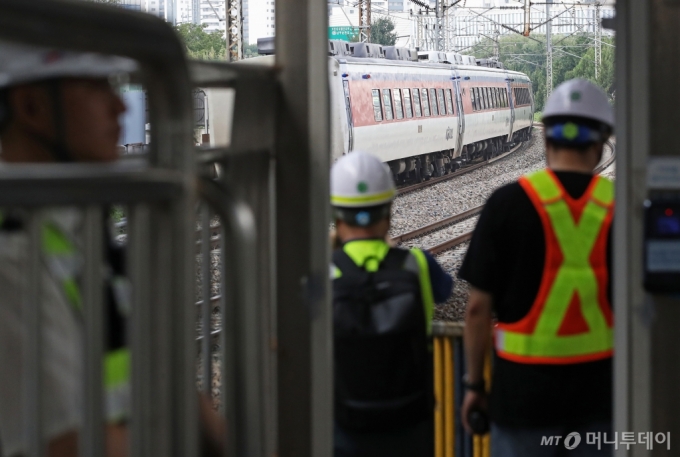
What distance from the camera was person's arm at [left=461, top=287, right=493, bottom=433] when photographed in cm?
293

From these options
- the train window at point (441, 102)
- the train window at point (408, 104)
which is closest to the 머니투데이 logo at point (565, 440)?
the train window at point (408, 104)

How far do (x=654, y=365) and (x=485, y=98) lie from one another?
2633 cm

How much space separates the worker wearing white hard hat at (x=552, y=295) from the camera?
2803mm

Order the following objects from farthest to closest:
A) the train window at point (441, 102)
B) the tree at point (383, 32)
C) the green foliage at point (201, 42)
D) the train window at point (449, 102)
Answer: the tree at point (383, 32), the green foliage at point (201, 42), the train window at point (449, 102), the train window at point (441, 102)

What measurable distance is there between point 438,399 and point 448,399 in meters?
0.06

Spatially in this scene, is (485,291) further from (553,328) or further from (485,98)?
(485,98)

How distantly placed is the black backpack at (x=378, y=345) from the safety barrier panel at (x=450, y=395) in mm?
772

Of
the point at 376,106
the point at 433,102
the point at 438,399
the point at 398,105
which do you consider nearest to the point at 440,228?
the point at 376,106

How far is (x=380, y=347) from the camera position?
112 inches

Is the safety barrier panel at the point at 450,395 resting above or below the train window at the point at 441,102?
below

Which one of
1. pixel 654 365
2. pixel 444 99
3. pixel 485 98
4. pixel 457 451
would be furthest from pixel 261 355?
pixel 485 98

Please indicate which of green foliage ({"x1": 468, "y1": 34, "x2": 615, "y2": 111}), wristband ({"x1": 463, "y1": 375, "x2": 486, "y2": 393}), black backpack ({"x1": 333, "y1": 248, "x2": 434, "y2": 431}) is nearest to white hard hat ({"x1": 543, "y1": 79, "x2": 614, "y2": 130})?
black backpack ({"x1": 333, "y1": 248, "x2": 434, "y2": 431})

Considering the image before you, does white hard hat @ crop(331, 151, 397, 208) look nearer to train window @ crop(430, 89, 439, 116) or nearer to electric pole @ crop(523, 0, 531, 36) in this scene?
train window @ crop(430, 89, 439, 116)

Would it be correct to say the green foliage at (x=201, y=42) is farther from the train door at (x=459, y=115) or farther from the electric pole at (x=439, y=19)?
the train door at (x=459, y=115)
